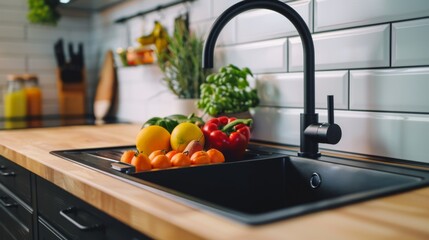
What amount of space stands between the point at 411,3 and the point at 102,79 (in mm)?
1886

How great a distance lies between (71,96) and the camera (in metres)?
2.69

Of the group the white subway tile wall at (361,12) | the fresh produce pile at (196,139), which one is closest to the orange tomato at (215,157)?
the fresh produce pile at (196,139)

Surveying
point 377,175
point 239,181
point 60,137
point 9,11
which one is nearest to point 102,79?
point 9,11

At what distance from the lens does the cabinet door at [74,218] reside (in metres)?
0.82

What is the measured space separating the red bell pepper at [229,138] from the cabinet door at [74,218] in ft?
1.26

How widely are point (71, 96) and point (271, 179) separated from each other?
182 centimetres

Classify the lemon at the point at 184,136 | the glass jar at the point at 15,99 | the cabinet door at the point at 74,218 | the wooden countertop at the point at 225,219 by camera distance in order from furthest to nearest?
the glass jar at the point at 15,99
the lemon at the point at 184,136
the cabinet door at the point at 74,218
the wooden countertop at the point at 225,219

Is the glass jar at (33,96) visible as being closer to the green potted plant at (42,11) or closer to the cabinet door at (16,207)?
the green potted plant at (42,11)

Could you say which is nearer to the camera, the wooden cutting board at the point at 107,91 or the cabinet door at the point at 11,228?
the cabinet door at the point at 11,228

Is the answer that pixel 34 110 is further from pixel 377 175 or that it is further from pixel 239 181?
pixel 377 175

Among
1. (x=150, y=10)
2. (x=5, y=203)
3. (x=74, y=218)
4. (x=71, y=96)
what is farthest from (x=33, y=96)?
(x=74, y=218)

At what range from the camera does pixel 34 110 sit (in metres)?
2.62

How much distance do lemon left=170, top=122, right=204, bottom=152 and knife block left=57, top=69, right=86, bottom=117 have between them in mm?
1616

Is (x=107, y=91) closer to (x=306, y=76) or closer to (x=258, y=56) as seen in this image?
(x=258, y=56)
